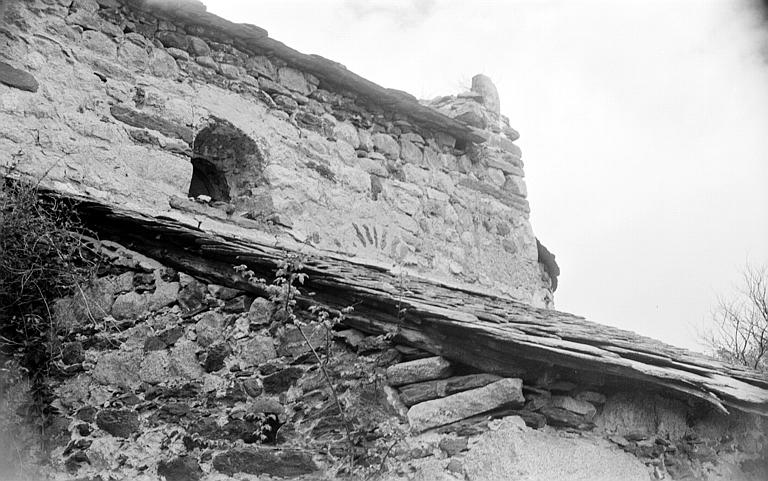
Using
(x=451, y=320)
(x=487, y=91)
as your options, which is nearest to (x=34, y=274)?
(x=451, y=320)

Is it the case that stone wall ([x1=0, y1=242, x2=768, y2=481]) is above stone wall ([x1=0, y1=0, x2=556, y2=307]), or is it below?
below

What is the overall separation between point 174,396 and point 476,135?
4194 mm

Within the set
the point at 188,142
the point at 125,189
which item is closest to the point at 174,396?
the point at 125,189

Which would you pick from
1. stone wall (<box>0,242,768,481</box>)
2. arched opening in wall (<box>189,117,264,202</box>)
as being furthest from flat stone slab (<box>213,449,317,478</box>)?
arched opening in wall (<box>189,117,264,202</box>)

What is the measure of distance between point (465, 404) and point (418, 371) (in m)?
0.26

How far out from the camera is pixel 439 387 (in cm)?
319

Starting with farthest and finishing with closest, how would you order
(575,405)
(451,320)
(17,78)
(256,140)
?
(256,140) < (17,78) < (451,320) < (575,405)

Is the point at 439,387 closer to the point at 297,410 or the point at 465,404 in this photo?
the point at 465,404

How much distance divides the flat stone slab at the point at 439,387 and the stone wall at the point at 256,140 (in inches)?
88.5

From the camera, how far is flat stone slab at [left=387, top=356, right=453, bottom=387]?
10.6ft

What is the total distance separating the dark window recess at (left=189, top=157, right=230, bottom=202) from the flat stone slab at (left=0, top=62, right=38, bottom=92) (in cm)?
127

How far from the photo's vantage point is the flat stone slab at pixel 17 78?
14.4ft

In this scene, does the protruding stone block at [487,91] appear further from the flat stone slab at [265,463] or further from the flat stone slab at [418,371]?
the flat stone slab at [265,463]

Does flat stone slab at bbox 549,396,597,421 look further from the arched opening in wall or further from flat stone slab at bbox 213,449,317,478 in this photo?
the arched opening in wall
